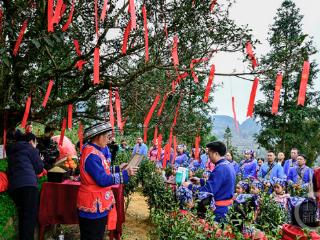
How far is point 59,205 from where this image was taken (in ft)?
16.7

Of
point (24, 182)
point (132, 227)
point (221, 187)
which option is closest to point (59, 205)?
point (24, 182)

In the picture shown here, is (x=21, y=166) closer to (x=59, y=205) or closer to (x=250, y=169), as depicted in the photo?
(x=59, y=205)

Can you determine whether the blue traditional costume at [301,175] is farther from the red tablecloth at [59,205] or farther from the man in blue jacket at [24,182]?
the man in blue jacket at [24,182]

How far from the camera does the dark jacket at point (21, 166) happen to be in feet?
14.3

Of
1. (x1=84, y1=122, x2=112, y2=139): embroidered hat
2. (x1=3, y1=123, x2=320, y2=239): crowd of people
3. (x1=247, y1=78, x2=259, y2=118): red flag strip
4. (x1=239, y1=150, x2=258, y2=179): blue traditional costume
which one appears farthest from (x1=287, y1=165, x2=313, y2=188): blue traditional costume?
(x1=84, y1=122, x2=112, y2=139): embroidered hat

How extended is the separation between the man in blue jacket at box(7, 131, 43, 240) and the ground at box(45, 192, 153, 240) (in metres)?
1.30

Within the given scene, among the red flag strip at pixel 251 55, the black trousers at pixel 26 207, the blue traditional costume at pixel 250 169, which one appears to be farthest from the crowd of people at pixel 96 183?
the blue traditional costume at pixel 250 169

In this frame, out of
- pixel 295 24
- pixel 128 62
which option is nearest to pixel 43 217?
pixel 128 62

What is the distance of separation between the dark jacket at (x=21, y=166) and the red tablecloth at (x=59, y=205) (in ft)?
2.20

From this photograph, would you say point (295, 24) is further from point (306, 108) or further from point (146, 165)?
point (146, 165)

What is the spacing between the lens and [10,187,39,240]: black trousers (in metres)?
4.40

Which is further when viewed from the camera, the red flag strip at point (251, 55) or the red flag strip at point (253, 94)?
the red flag strip at point (251, 55)

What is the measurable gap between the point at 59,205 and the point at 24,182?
91 cm

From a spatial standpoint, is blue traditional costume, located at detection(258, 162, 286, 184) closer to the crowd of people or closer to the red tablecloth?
the crowd of people
